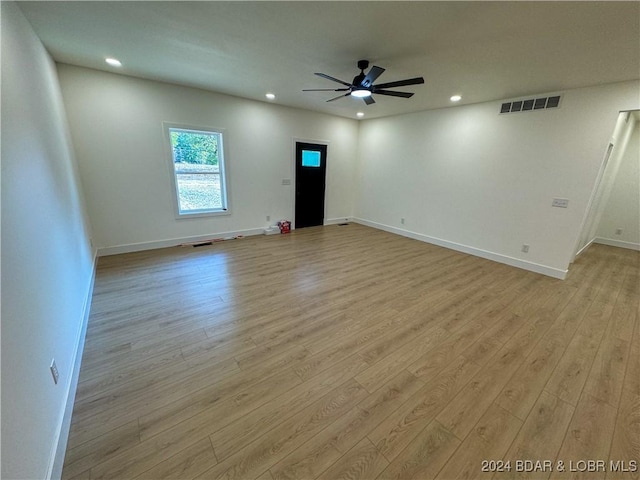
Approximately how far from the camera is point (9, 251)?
1171 millimetres

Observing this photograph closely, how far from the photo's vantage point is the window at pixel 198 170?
4.38 meters

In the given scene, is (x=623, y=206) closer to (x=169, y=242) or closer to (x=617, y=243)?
(x=617, y=243)

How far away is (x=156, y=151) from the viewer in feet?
13.5

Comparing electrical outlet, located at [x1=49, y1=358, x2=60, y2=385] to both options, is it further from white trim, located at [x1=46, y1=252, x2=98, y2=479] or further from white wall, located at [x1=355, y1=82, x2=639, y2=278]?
white wall, located at [x1=355, y1=82, x2=639, y2=278]

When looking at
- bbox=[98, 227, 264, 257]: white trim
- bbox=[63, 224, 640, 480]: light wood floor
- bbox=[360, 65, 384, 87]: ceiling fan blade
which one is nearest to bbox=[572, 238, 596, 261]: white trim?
bbox=[63, 224, 640, 480]: light wood floor

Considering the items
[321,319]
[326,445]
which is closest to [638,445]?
[326,445]

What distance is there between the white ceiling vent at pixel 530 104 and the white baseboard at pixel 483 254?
7.81 feet

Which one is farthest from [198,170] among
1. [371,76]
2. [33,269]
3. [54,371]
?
→ [54,371]

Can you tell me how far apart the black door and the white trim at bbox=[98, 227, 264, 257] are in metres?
1.20

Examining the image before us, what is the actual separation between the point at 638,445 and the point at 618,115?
3829 mm

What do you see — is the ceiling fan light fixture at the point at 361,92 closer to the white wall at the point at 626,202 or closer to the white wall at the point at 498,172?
the white wall at the point at 498,172

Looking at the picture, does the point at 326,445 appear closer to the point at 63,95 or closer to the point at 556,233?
the point at 556,233

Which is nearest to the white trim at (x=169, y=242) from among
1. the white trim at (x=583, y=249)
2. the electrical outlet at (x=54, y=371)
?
the electrical outlet at (x=54, y=371)

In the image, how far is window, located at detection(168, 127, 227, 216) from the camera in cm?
438
